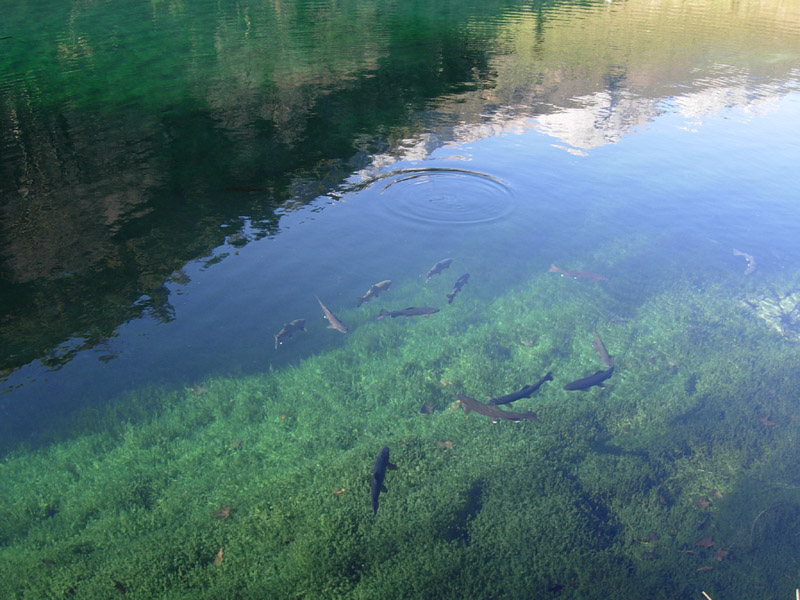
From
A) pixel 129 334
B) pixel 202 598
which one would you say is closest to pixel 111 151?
pixel 129 334

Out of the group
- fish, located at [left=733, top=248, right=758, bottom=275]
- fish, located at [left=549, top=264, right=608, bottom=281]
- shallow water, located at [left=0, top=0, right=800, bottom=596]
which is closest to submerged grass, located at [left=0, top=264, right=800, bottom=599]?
shallow water, located at [left=0, top=0, right=800, bottom=596]

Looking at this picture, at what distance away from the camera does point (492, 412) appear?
7016mm

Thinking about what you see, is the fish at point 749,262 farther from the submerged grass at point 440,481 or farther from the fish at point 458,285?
the fish at point 458,285

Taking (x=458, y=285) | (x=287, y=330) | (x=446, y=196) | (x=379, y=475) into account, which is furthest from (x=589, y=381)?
(x=446, y=196)

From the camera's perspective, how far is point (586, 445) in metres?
6.94

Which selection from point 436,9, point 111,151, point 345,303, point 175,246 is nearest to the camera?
point 345,303

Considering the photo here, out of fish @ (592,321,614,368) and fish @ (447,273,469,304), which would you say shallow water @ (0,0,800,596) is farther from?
fish @ (592,321,614,368)

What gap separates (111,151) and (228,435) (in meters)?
10.9

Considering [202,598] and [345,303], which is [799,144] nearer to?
[345,303]

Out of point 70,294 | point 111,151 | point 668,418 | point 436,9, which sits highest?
point 436,9

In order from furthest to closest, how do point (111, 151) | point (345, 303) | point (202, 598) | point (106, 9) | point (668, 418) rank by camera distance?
1. point (106, 9)
2. point (111, 151)
3. point (345, 303)
4. point (668, 418)
5. point (202, 598)

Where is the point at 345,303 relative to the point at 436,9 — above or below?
below

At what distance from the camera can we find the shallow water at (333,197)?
858 centimetres

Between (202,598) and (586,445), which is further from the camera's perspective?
(586,445)
